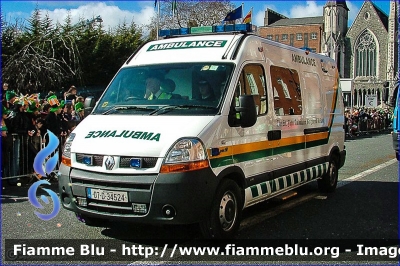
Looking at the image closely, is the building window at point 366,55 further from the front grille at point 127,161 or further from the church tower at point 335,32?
the front grille at point 127,161

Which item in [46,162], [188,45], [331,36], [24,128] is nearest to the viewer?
[188,45]

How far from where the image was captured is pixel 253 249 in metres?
5.45

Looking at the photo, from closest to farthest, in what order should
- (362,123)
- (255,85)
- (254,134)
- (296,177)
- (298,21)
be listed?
(254,134) → (255,85) → (296,177) → (362,123) → (298,21)

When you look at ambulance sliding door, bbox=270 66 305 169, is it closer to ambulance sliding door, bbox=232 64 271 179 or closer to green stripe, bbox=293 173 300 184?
green stripe, bbox=293 173 300 184

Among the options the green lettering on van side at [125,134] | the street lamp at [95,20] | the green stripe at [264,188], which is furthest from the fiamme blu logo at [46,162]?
the street lamp at [95,20]

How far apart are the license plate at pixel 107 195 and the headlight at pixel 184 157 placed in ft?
1.78

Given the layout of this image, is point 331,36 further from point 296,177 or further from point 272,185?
point 272,185

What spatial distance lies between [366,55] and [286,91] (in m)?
91.0

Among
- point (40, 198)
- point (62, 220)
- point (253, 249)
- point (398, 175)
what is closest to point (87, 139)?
point (62, 220)

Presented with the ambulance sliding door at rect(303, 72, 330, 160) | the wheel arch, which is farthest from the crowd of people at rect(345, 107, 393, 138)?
the wheel arch

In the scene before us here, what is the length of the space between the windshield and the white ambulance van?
0.05 feet

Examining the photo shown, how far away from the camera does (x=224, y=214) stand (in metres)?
5.56

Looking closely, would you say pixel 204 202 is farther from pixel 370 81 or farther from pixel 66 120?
pixel 370 81

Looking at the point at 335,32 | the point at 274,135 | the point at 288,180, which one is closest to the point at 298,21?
the point at 335,32
